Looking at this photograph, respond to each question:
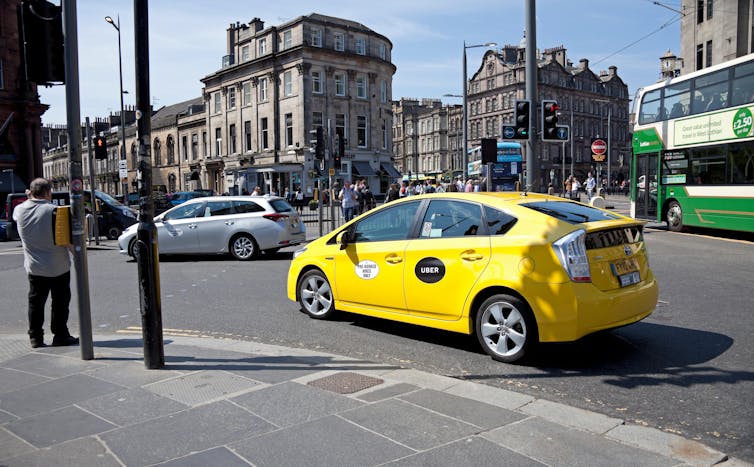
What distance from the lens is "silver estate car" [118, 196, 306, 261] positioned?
549 inches

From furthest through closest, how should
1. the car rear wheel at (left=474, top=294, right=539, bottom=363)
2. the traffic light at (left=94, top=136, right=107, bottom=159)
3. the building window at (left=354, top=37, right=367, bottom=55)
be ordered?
the building window at (left=354, top=37, right=367, bottom=55) → the traffic light at (left=94, top=136, right=107, bottom=159) → the car rear wheel at (left=474, top=294, right=539, bottom=363)

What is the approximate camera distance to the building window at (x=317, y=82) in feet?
171

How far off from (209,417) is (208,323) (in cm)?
354

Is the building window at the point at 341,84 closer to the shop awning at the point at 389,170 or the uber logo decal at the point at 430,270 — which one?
the shop awning at the point at 389,170

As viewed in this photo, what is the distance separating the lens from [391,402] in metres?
4.38

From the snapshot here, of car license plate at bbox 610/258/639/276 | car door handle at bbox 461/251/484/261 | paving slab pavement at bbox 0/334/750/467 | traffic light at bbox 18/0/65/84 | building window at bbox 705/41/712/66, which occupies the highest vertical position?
building window at bbox 705/41/712/66

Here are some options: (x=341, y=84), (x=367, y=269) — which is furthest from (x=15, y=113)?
(x=367, y=269)

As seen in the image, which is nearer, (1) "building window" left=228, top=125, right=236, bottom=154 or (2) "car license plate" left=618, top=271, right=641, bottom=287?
(2) "car license plate" left=618, top=271, right=641, bottom=287

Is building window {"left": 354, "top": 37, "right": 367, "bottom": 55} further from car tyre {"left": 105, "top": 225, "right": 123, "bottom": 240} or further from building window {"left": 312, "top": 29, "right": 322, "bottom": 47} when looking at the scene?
car tyre {"left": 105, "top": 225, "right": 123, "bottom": 240}

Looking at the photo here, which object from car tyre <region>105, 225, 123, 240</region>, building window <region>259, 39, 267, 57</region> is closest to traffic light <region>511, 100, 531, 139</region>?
car tyre <region>105, 225, 123, 240</region>

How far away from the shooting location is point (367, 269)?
22.1 feet

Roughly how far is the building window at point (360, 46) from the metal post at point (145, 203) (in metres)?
51.4

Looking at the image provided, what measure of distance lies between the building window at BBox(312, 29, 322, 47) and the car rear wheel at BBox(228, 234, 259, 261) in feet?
134

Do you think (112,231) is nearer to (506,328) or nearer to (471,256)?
(471,256)
